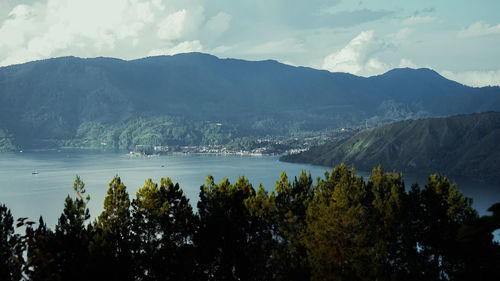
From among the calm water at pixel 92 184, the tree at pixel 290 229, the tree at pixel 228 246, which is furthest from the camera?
the calm water at pixel 92 184

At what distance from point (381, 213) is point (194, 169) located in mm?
160495

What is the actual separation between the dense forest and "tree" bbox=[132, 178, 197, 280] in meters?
0.08

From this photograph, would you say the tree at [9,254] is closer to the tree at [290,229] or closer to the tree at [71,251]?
the tree at [71,251]

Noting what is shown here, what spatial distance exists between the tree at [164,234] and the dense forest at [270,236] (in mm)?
77

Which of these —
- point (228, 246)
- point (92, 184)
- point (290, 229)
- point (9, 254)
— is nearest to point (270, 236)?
point (290, 229)

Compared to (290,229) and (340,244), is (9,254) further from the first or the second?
(290,229)

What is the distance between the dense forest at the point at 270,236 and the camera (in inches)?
1159

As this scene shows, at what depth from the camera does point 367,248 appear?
30.6 m

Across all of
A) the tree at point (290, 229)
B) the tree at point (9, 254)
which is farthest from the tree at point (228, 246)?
the tree at point (9, 254)

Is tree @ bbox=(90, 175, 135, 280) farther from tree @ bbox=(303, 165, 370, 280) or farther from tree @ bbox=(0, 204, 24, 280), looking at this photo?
Result: tree @ bbox=(303, 165, 370, 280)

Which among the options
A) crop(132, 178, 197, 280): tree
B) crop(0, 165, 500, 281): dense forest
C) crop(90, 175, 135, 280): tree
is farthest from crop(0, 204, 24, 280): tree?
crop(132, 178, 197, 280): tree

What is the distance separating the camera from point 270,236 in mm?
36688

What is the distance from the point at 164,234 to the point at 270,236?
27.2 ft

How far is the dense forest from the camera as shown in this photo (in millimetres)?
29438
